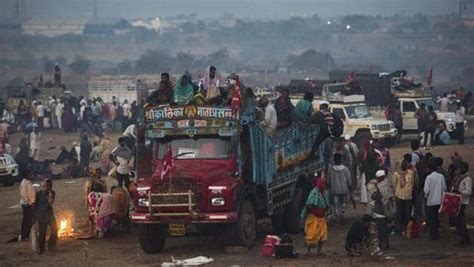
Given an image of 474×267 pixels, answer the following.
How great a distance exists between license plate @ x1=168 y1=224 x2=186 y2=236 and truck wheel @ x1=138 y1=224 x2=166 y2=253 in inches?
18.2

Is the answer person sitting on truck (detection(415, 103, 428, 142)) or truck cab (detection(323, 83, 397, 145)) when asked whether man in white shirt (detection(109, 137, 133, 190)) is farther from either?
person sitting on truck (detection(415, 103, 428, 142))

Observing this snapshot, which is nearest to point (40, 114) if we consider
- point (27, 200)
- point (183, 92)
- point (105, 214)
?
point (27, 200)

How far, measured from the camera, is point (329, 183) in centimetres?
2367

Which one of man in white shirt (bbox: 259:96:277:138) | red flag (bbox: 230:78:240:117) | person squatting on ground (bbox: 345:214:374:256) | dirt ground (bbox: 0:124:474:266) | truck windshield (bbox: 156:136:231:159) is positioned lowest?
dirt ground (bbox: 0:124:474:266)

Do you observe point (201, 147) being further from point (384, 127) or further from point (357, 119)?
point (384, 127)

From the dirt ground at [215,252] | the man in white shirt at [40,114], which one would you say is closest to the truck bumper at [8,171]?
the dirt ground at [215,252]

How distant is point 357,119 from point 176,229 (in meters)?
18.9

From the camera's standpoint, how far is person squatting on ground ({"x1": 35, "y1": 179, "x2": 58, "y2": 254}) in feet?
68.4

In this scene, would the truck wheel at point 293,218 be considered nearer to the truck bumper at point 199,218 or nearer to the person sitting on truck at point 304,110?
the person sitting on truck at point 304,110

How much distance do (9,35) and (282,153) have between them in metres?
126

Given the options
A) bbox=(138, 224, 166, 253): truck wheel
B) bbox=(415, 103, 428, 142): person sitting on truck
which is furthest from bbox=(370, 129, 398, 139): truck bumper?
bbox=(138, 224, 166, 253): truck wheel

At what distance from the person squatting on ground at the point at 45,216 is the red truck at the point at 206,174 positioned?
1.37 meters

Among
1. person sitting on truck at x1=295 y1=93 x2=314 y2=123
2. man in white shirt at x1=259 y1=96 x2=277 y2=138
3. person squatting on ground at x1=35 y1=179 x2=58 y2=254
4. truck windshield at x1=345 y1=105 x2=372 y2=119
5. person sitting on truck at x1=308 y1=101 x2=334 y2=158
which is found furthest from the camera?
truck windshield at x1=345 y1=105 x2=372 y2=119

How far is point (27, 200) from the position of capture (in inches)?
883
